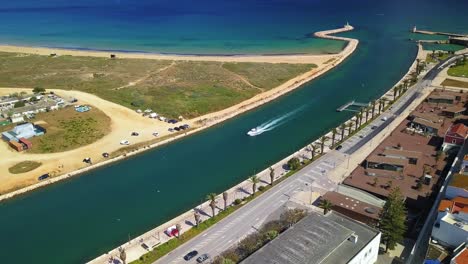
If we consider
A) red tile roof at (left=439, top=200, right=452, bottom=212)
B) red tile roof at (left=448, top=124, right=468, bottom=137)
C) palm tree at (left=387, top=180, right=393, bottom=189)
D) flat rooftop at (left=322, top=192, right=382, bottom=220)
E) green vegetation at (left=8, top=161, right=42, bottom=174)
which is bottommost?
green vegetation at (left=8, top=161, right=42, bottom=174)

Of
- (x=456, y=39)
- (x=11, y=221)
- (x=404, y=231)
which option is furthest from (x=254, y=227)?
(x=456, y=39)

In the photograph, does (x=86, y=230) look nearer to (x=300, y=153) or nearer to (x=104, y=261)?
(x=104, y=261)

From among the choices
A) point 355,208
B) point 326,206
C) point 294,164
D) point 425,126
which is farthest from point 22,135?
point 425,126

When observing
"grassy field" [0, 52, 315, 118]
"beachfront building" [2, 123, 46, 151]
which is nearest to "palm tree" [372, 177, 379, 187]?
"grassy field" [0, 52, 315, 118]

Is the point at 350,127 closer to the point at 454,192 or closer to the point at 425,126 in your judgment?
the point at 425,126

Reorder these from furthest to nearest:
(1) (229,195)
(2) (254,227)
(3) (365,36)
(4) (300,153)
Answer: (3) (365,36) < (4) (300,153) < (1) (229,195) < (2) (254,227)

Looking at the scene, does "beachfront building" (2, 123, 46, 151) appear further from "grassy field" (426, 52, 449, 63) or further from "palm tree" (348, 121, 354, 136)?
"grassy field" (426, 52, 449, 63)
